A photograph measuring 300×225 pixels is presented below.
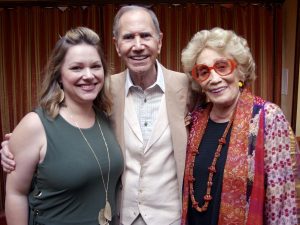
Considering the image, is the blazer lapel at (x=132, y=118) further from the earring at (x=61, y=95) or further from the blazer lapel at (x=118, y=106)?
the earring at (x=61, y=95)

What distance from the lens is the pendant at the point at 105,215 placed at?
5.16ft

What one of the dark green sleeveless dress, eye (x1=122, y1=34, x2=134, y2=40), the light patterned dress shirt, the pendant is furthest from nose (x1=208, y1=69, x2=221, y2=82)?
the pendant

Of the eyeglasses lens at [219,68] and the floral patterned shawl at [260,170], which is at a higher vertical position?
the eyeglasses lens at [219,68]

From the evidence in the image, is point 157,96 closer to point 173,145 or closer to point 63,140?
point 173,145

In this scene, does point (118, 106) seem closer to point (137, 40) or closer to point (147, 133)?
point (147, 133)

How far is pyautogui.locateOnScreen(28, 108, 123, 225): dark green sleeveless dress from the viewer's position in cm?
145

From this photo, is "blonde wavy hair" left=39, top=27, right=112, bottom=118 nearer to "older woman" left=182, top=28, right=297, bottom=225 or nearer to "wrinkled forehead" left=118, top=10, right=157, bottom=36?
"wrinkled forehead" left=118, top=10, right=157, bottom=36

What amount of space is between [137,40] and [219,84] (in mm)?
419

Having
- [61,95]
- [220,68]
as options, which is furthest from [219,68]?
[61,95]

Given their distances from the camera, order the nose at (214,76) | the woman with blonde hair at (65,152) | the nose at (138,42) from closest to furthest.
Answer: the woman with blonde hair at (65,152) < the nose at (214,76) < the nose at (138,42)

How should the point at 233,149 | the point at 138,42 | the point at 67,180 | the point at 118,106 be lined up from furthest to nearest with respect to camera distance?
1. the point at 118,106
2. the point at 138,42
3. the point at 233,149
4. the point at 67,180

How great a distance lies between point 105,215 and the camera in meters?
1.59

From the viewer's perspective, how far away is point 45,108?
59.2 inches

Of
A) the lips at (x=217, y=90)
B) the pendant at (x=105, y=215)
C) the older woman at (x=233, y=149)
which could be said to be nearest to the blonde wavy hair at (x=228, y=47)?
the older woman at (x=233, y=149)
